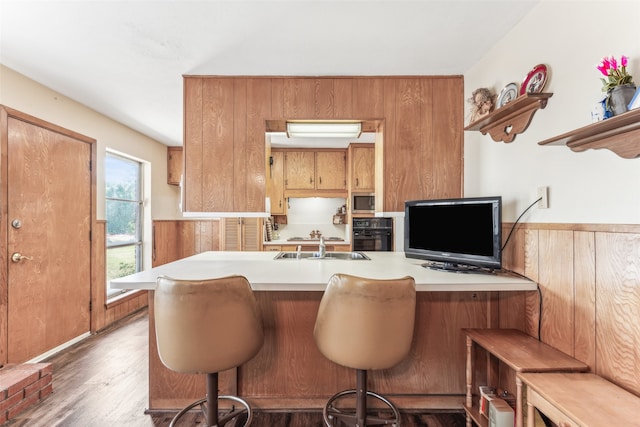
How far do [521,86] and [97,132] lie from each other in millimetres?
4040

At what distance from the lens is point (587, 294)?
4.47 ft

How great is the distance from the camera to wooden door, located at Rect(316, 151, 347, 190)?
4.78m

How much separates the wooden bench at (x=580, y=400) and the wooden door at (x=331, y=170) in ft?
12.2

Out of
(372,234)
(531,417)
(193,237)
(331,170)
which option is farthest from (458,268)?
(193,237)

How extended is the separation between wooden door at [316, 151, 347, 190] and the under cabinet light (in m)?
1.89

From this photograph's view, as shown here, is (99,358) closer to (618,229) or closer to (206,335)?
(206,335)

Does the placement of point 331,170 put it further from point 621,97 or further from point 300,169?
point 621,97

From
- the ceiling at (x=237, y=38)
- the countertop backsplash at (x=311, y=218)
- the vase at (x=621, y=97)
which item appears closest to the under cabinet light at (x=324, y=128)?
the ceiling at (x=237, y=38)

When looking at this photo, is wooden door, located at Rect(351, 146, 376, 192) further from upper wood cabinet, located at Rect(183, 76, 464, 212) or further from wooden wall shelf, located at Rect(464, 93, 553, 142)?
wooden wall shelf, located at Rect(464, 93, 553, 142)

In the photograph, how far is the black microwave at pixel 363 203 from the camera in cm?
441

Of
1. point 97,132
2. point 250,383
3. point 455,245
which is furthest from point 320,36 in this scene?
point 97,132

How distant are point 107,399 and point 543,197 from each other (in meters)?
3.08

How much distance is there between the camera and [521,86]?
177 centimetres

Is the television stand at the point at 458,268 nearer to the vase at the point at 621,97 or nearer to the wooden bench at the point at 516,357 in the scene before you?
the wooden bench at the point at 516,357
